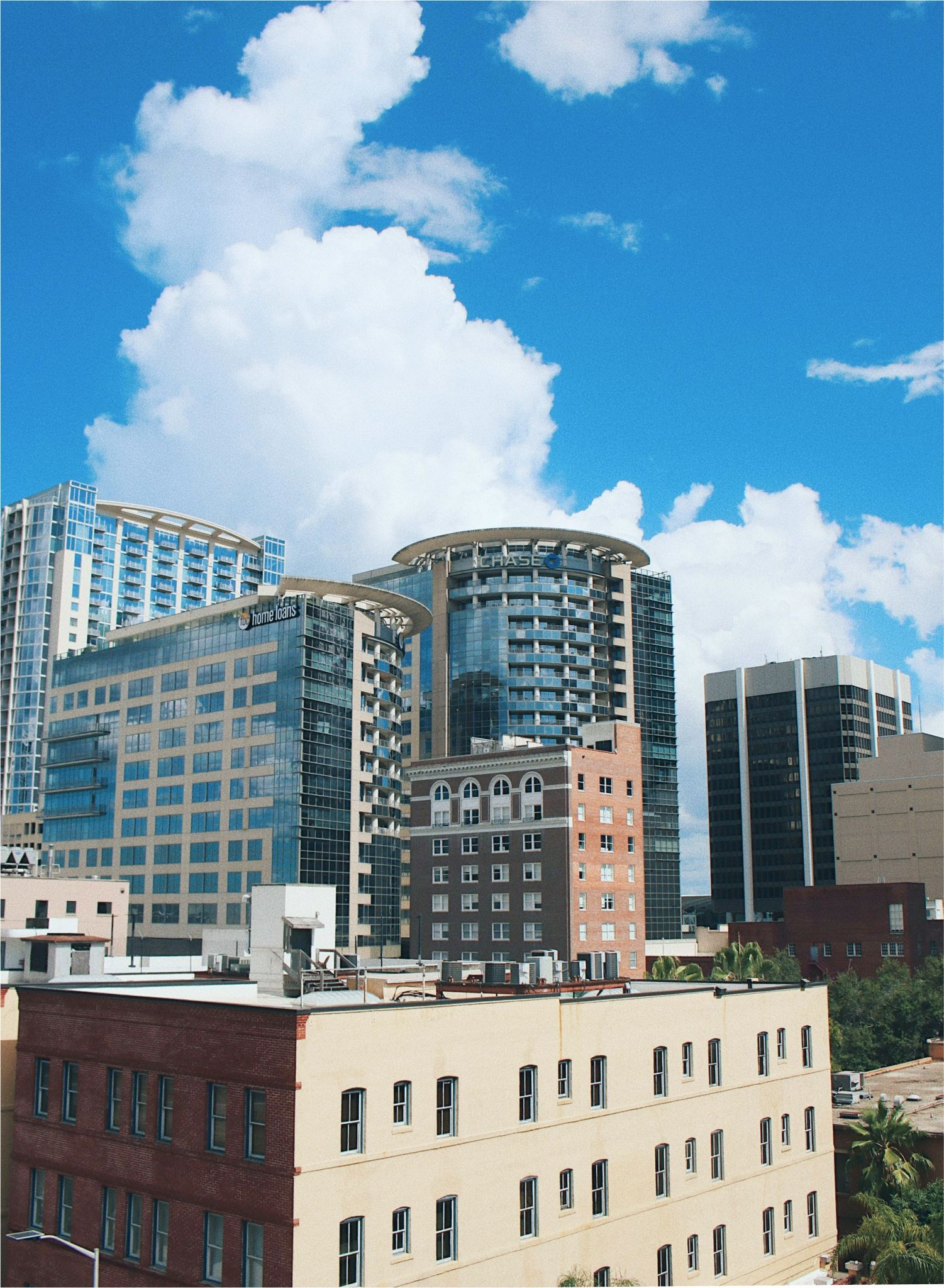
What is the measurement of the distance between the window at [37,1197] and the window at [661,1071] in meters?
23.6

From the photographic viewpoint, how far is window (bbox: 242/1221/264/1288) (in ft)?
120

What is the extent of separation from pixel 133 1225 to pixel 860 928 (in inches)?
4337

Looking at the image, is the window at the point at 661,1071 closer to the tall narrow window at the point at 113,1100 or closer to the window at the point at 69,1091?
the tall narrow window at the point at 113,1100

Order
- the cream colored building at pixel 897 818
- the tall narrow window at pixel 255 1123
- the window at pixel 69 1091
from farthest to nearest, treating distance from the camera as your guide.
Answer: the cream colored building at pixel 897 818 → the window at pixel 69 1091 → the tall narrow window at pixel 255 1123

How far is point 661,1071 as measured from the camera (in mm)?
50750

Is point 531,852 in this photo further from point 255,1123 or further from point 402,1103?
point 255,1123

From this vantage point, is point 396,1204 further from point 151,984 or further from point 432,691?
point 432,691

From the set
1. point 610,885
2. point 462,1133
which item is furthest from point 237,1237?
point 610,885

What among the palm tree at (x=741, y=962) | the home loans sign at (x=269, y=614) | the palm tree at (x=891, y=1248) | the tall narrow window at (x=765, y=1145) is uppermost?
the home loans sign at (x=269, y=614)

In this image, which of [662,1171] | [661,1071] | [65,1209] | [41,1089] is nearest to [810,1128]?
[662,1171]

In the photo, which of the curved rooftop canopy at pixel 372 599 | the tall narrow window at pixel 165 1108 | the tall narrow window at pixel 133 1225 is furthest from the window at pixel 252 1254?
the curved rooftop canopy at pixel 372 599

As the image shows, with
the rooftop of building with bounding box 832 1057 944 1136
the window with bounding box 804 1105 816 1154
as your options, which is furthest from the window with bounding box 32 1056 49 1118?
the rooftop of building with bounding box 832 1057 944 1136

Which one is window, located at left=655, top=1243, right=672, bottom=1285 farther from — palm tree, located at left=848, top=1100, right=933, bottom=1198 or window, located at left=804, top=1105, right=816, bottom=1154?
palm tree, located at left=848, top=1100, right=933, bottom=1198

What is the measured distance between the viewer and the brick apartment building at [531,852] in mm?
114438
